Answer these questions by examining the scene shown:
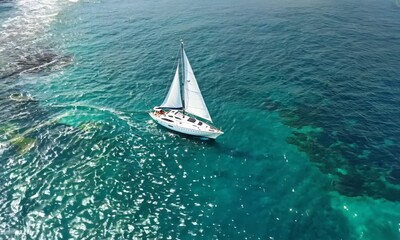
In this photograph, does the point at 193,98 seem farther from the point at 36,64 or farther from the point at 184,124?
the point at 36,64

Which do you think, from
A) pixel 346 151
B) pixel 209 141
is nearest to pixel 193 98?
pixel 209 141

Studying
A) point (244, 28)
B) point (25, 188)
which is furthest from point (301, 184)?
point (244, 28)

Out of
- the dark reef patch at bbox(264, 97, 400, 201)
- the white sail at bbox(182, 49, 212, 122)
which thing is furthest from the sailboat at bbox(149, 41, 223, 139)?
the dark reef patch at bbox(264, 97, 400, 201)

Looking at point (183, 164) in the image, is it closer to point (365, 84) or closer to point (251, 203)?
point (251, 203)

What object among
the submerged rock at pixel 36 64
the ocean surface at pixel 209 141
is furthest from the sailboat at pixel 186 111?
the submerged rock at pixel 36 64

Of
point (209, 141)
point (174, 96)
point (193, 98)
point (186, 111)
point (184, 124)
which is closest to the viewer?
point (209, 141)
